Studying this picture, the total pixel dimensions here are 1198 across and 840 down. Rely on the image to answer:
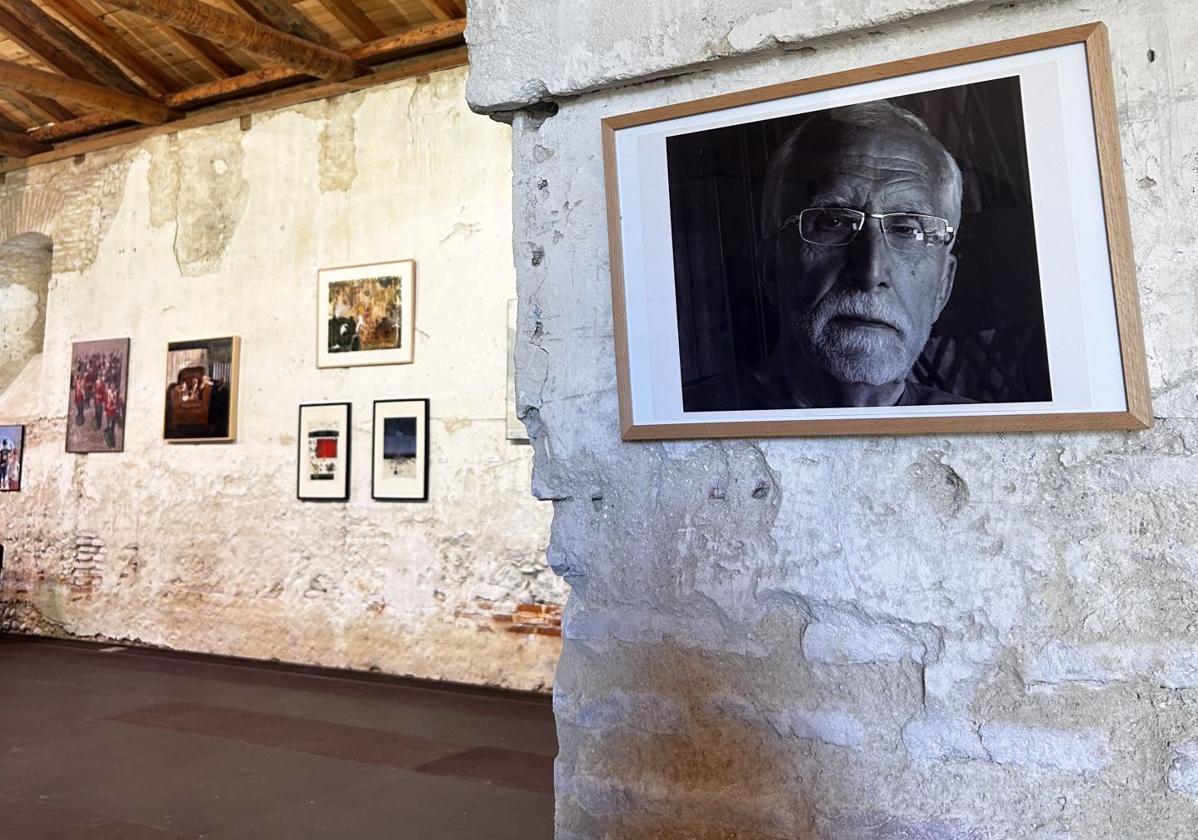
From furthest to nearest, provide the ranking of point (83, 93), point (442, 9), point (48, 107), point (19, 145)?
point (19, 145), point (48, 107), point (83, 93), point (442, 9)

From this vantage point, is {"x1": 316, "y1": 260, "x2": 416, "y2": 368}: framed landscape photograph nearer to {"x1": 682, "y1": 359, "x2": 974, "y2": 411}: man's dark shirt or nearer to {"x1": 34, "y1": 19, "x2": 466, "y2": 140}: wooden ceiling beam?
{"x1": 34, "y1": 19, "x2": 466, "y2": 140}: wooden ceiling beam

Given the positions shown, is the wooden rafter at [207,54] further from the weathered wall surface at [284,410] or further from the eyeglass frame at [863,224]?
the eyeglass frame at [863,224]

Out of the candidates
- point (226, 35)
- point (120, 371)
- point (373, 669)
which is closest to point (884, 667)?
point (373, 669)

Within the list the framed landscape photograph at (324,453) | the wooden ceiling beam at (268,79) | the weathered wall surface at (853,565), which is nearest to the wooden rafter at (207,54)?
the wooden ceiling beam at (268,79)

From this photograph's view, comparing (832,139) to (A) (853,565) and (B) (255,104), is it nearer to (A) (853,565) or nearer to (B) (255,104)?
(A) (853,565)

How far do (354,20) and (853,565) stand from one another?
531cm

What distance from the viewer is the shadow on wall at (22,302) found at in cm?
761

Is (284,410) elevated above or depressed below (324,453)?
above

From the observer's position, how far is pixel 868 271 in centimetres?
159

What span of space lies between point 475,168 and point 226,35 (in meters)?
1.65

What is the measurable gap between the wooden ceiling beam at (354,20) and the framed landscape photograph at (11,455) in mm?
4410

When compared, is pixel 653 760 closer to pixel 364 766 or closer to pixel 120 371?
pixel 364 766

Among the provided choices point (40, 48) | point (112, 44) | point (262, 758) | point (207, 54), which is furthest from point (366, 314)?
point (40, 48)

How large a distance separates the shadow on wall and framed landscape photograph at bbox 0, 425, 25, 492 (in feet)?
1.41
